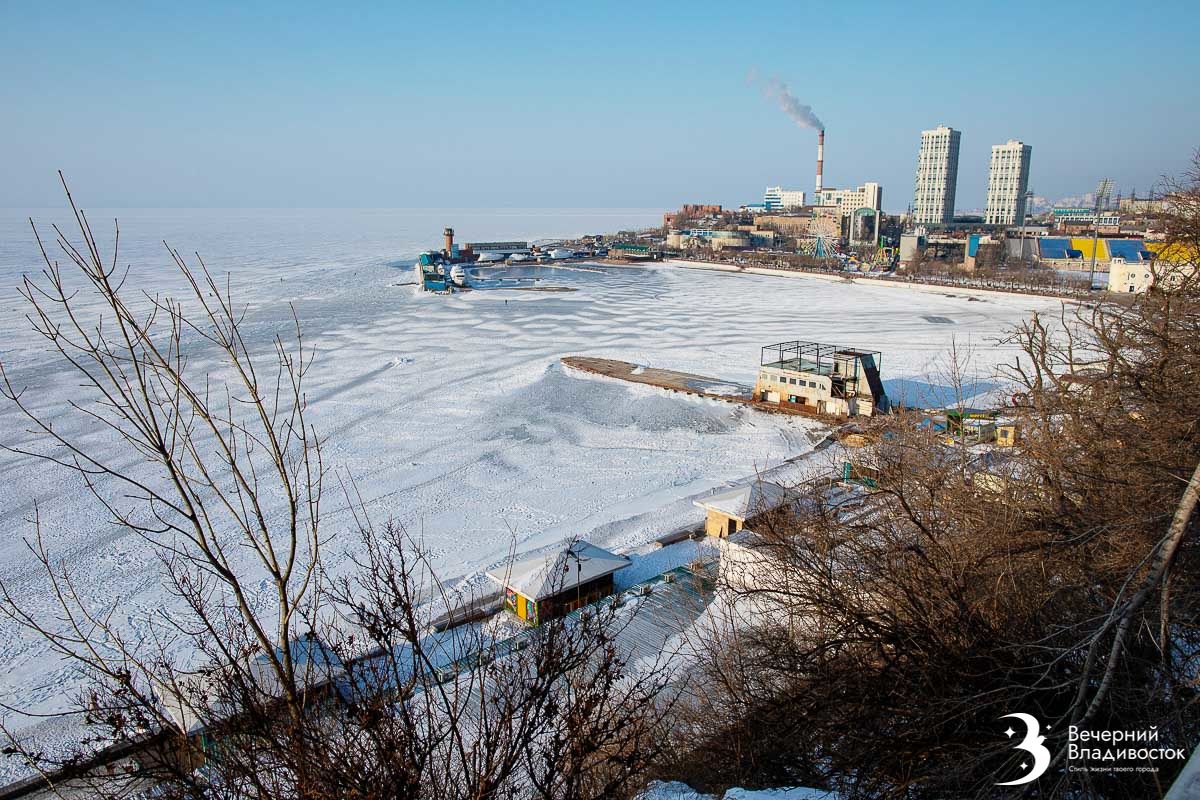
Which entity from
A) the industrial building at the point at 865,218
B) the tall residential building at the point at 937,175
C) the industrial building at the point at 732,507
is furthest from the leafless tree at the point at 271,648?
the tall residential building at the point at 937,175

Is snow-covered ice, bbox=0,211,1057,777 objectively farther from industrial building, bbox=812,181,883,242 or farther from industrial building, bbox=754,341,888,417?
industrial building, bbox=812,181,883,242

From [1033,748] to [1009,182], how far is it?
65.3m

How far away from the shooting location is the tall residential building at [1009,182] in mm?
55875

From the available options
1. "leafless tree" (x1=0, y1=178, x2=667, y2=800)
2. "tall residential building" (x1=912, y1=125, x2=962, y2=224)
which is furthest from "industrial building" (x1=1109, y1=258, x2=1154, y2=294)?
"tall residential building" (x1=912, y1=125, x2=962, y2=224)

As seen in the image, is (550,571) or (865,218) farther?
(865,218)

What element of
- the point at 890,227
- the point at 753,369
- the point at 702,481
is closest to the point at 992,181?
the point at 890,227

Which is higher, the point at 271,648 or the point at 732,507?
the point at 271,648

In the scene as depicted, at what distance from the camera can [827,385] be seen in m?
9.67

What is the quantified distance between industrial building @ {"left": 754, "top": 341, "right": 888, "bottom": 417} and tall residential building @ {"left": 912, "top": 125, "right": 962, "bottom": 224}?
53.6 meters

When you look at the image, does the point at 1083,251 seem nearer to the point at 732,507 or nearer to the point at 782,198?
the point at 732,507

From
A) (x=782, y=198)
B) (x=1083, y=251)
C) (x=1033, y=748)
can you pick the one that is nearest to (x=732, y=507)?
(x=1033, y=748)

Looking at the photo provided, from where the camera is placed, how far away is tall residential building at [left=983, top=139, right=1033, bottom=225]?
55.9 metres

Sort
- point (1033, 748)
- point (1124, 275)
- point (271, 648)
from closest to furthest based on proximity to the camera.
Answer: point (271, 648)
point (1033, 748)
point (1124, 275)

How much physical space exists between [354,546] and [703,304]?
636 inches
